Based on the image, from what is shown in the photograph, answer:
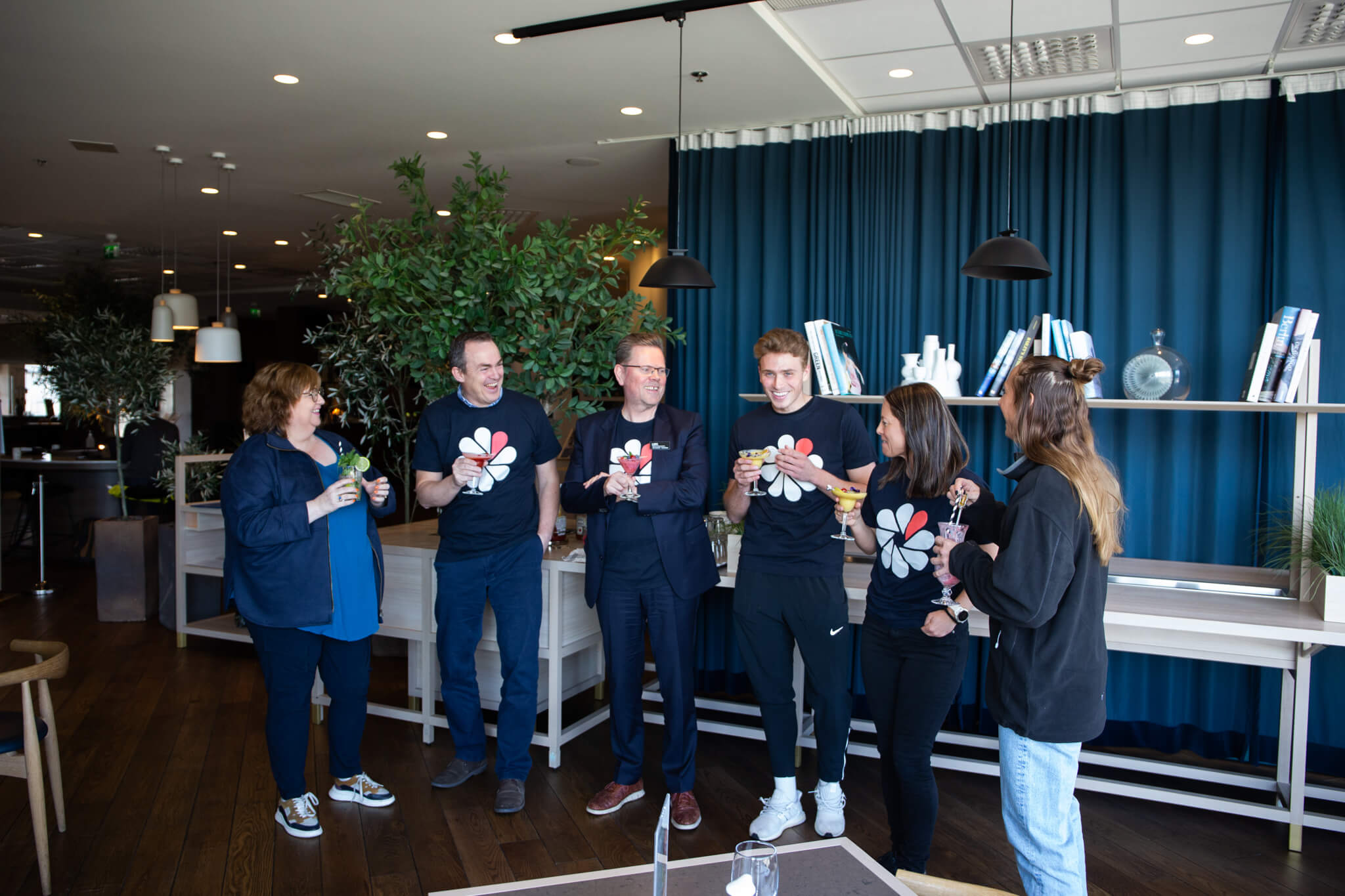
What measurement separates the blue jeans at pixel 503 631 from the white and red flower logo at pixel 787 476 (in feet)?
3.14

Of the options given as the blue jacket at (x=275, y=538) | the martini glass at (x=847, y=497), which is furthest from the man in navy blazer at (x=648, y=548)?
the blue jacket at (x=275, y=538)

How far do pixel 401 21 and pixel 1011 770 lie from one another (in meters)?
3.31

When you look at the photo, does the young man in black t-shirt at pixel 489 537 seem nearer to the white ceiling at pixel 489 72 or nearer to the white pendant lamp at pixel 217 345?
the white ceiling at pixel 489 72

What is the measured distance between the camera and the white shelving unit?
324 cm

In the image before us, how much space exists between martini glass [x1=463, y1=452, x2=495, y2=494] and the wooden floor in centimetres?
117

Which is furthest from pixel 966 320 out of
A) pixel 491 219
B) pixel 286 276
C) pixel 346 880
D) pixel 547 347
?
pixel 286 276

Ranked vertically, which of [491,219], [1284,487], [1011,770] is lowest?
[1011,770]

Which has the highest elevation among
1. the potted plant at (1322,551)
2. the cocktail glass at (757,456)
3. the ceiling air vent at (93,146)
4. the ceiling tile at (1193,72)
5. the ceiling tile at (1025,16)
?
the ceiling air vent at (93,146)

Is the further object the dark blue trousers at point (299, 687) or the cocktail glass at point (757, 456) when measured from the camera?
the dark blue trousers at point (299, 687)

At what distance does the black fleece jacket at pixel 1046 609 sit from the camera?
83.5 inches

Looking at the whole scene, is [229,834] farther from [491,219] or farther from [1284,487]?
[1284,487]

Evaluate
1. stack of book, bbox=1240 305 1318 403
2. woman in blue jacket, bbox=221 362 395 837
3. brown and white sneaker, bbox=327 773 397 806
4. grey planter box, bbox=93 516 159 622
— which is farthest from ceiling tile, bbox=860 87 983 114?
grey planter box, bbox=93 516 159 622

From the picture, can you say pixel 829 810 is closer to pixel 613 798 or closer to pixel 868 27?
pixel 613 798

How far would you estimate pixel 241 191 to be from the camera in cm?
681
